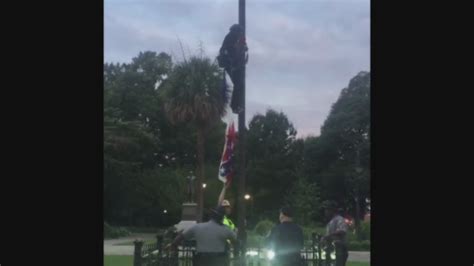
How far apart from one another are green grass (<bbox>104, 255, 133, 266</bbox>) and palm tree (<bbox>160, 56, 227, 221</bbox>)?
13.1 m

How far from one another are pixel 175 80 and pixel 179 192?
36.4ft

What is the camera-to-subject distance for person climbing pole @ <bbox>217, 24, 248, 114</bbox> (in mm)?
9344

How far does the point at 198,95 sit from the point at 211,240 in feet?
83.1

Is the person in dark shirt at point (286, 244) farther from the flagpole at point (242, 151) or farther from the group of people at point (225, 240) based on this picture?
the flagpole at point (242, 151)

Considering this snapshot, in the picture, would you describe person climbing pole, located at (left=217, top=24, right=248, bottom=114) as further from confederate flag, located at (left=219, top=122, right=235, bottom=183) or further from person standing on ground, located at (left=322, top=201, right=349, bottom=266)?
person standing on ground, located at (left=322, top=201, right=349, bottom=266)

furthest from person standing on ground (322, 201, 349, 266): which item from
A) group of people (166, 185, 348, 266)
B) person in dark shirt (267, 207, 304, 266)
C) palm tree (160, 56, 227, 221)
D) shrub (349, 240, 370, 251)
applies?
palm tree (160, 56, 227, 221)

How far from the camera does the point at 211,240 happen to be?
680 centimetres

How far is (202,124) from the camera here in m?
32.4

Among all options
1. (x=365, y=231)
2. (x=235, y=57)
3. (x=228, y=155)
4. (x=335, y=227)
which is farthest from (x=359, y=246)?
(x=235, y=57)

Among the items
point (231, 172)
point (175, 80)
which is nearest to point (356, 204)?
point (175, 80)

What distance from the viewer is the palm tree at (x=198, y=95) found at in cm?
3162

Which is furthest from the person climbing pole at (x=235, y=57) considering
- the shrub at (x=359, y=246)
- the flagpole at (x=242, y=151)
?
the shrub at (x=359, y=246)

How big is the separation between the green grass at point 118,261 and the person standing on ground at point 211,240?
9.37m
